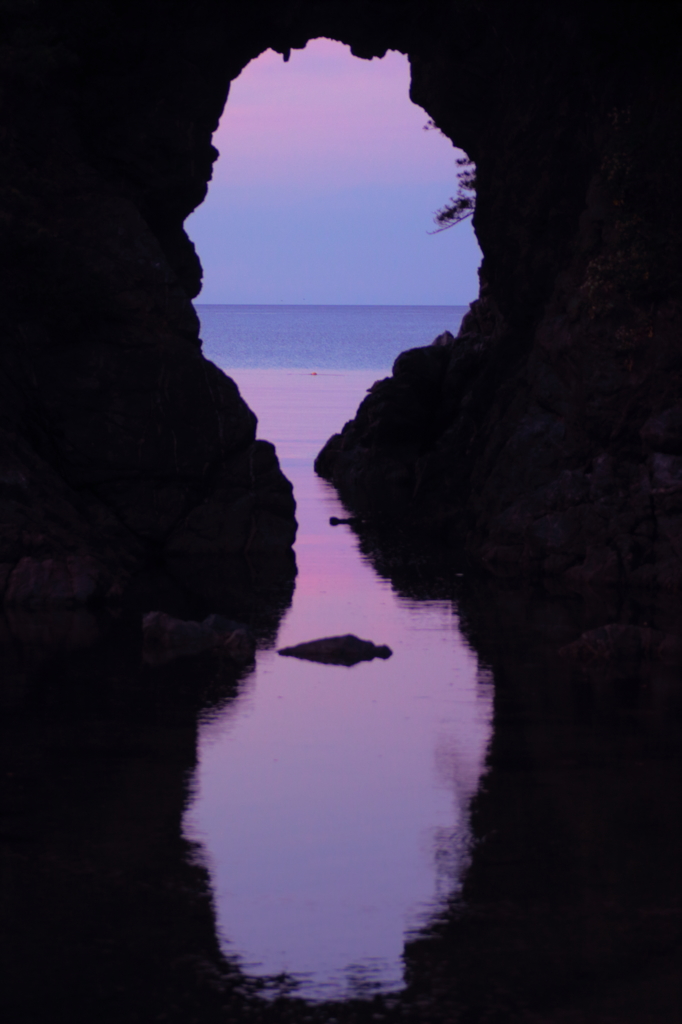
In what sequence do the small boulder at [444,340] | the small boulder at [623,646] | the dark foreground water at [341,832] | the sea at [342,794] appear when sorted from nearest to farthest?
the dark foreground water at [341,832] < the sea at [342,794] < the small boulder at [623,646] < the small boulder at [444,340]

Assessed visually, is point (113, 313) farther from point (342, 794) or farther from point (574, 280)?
point (342, 794)

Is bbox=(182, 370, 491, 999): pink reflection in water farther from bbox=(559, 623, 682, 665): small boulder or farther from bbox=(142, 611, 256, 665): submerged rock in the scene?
bbox=(559, 623, 682, 665): small boulder

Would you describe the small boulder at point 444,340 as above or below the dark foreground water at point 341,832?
above

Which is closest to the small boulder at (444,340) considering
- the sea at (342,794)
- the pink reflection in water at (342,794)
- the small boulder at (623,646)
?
the sea at (342,794)

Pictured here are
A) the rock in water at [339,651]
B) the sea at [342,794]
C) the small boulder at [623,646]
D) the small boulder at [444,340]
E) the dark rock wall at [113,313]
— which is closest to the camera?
the sea at [342,794]

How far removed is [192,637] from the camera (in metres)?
23.6

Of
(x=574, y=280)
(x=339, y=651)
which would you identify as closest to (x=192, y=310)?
(x=574, y=280)

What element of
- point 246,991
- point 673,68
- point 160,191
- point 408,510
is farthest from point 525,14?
point 246,991

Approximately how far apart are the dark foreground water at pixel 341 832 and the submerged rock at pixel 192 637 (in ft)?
1.49

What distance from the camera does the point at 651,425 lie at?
3055cm

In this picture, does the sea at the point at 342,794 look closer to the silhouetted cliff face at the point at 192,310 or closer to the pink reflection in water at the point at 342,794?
the pink reflection in water at the point at 342,794

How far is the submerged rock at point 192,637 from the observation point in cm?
2298

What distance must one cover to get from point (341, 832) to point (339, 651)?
8.77 meters

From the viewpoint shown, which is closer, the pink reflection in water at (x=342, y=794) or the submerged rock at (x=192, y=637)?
the pink reflection in water at (x=342, y=794)
